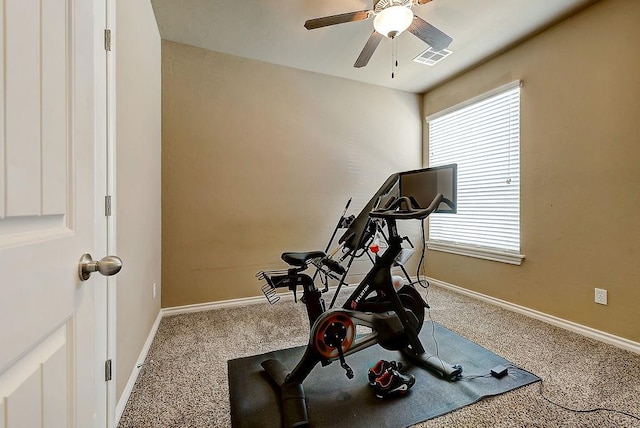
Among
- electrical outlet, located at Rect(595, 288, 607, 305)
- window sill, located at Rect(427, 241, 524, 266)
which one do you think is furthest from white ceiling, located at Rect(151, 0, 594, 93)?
electrical outlet, located at Rect(595, 288, 607, 305)

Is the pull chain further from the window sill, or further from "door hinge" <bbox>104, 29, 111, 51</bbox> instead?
"door hinge" <bbox>104, 29, 111, 51</bbox>

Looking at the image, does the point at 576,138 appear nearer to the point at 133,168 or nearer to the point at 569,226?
the point at 569,226

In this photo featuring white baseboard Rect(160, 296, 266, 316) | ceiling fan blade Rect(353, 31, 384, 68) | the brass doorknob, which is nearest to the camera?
the brass doorknob

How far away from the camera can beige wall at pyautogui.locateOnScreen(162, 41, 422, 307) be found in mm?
2906

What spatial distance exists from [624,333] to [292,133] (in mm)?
3479

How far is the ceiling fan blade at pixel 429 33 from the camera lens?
203 cm

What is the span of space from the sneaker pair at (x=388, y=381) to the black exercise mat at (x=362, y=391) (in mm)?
35

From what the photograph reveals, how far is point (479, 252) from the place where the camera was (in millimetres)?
3350

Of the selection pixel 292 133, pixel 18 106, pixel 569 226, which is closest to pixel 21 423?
pixel 18 106

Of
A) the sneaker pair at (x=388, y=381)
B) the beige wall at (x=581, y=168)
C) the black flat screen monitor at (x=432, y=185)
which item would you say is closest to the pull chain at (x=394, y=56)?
the beige wall at (x=581, y=168)

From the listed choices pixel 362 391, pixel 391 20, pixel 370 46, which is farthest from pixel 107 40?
pixel 362 391

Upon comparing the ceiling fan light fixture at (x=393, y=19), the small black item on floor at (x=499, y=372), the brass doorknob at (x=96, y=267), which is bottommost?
the small black item on floor at (x=499, y=372)

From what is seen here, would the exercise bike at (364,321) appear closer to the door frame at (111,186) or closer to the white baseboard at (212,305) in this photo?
the door frame at (111,186)

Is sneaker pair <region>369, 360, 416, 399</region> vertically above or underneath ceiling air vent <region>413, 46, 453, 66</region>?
underneath
